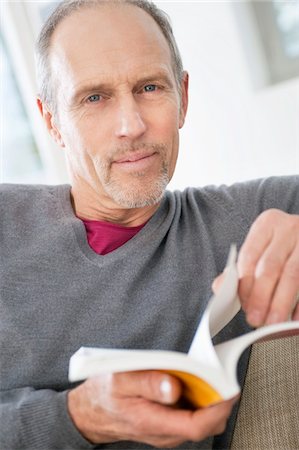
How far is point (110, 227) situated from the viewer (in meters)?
1.45

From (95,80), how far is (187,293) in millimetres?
521

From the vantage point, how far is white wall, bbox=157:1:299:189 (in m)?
3.09

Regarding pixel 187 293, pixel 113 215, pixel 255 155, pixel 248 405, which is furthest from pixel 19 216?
pixel 255 155

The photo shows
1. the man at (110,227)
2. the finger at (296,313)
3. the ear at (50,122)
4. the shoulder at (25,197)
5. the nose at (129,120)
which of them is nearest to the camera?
the finger at (296,313)

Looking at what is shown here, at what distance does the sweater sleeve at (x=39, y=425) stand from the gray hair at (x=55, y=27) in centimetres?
78

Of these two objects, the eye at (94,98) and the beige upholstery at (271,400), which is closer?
the beige upholstery at (271,400)

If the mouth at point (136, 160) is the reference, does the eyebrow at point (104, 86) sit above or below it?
above

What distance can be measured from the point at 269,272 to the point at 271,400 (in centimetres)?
35

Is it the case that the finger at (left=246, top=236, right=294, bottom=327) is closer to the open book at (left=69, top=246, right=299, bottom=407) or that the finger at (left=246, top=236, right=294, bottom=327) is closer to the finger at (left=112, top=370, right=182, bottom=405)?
the open book at (left=69, top=246, right=299, bottom=407)

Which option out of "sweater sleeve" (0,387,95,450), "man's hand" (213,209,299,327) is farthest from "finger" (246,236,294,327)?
"sweater sleeve" (0,387,95,450)

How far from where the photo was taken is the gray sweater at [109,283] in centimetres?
124

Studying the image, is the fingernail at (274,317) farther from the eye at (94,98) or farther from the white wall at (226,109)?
the white wall at (226,109)

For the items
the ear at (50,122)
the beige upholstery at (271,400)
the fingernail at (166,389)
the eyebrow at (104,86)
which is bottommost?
the beige upholstery at (271,400)

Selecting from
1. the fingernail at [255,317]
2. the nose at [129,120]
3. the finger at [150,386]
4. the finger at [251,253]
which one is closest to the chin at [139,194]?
the nose at [129,120]
